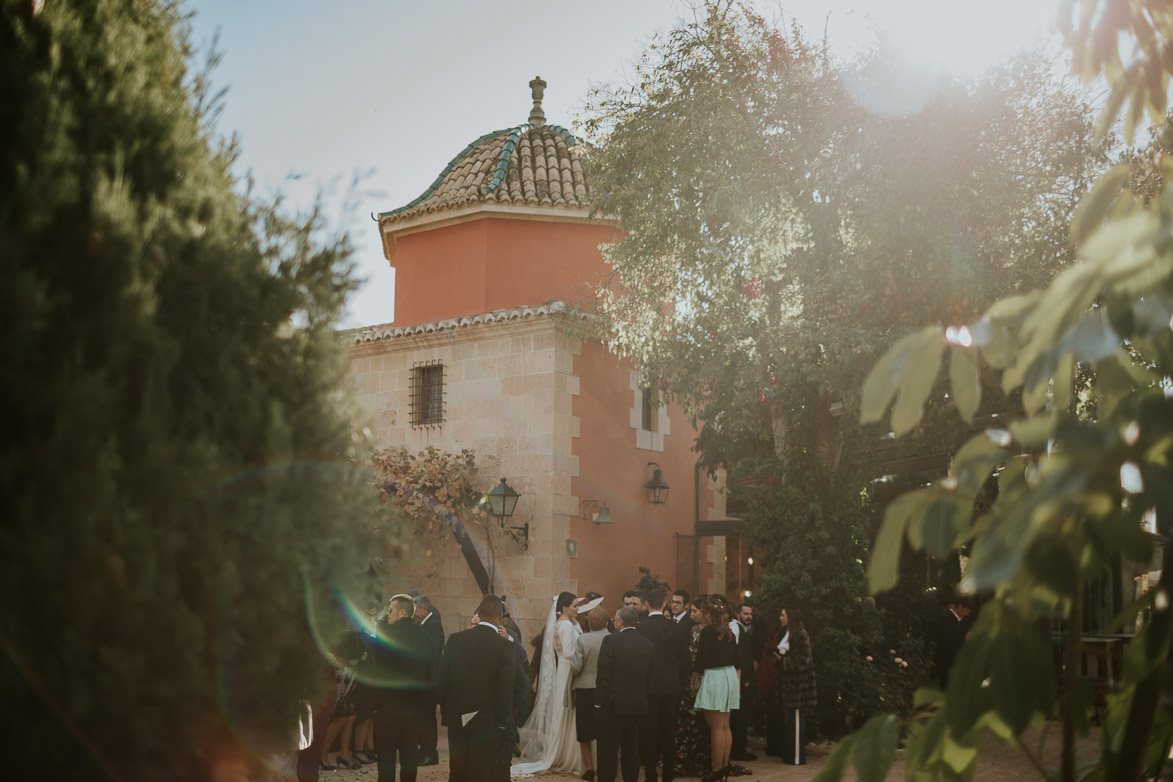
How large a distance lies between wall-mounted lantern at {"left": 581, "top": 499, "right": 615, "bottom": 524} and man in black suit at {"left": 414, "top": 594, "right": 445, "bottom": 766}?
5261 millimetres

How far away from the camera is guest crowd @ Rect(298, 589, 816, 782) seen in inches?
293

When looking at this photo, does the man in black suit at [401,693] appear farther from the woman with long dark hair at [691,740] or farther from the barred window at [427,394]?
the barred window at [427,394]

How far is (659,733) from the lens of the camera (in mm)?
9547

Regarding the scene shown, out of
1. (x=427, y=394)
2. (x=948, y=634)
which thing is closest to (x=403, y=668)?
(x=427, y=394)

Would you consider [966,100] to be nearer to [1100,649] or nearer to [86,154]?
[1100,649]

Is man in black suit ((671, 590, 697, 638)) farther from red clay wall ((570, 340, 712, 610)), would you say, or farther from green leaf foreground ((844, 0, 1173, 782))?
green leaf foreground ((844, 0, 1173, 782))

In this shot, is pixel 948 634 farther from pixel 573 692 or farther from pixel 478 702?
pixel 478 702

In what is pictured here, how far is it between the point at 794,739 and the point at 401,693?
5150mm

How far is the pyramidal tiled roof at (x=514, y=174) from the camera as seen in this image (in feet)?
53.9

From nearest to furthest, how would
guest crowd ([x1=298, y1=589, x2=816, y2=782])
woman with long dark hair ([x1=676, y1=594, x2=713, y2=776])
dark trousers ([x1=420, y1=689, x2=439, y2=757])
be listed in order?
guest crowd ([x1=298, y1=589, x2=816, y2=782]) < dark trousers ([x1=420, y1=689, x2=439, y2=757]) < woman with long dark hair ([x1=676, y1=594, x2=713, y2=776])

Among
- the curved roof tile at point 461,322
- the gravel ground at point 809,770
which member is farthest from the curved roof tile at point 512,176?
the gravel ground at point 809,770

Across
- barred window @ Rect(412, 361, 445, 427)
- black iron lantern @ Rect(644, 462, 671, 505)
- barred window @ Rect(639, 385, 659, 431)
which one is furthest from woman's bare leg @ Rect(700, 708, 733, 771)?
barred window @ Rect(412, 361, 445, 427)

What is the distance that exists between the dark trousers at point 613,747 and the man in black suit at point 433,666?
1.56 m

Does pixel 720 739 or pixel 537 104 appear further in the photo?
pixel 537 104
